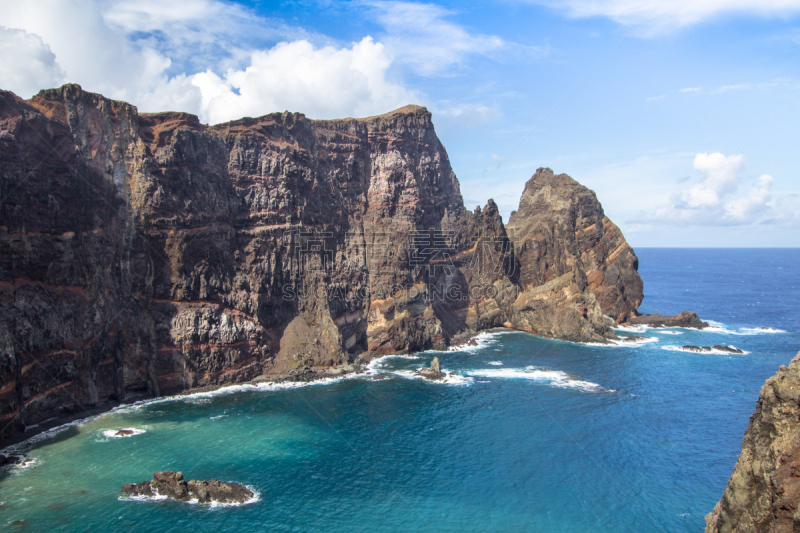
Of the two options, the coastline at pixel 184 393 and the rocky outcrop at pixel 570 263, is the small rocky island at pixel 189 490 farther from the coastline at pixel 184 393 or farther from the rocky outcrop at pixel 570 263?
the rocky outcrop at pixel 570 263

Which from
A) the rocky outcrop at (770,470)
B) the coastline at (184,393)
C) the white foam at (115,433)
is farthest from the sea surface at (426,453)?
the rocky outcrop at (770,470)

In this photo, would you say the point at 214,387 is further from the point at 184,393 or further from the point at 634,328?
the point at 634,328

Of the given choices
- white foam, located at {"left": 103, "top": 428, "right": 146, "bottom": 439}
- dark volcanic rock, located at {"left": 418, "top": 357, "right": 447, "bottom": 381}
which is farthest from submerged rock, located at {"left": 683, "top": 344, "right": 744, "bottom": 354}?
white foam, located at {"left": 103, "top": 428, "right": 146, "bottom": 439}

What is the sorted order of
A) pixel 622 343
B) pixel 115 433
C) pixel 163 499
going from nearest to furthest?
pixel 163 499 < pixel 115 433 < pixel 622 343

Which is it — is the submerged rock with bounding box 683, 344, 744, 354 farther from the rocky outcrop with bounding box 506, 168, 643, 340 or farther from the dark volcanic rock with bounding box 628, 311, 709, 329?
the dark volcanic rock with bounding box 628, 311, 709, 329

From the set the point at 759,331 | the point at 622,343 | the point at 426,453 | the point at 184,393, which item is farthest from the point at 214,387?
the point at 759,331

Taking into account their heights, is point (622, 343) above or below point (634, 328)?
below
